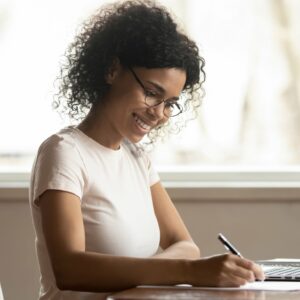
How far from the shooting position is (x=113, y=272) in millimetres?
1796

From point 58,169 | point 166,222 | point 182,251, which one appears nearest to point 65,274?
point 58,169

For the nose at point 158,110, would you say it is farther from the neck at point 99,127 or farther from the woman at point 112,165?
the neck at point 99,127

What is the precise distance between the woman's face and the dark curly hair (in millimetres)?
20

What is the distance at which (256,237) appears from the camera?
319 centimetres

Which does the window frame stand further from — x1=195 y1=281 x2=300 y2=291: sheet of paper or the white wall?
x1=195 y1=281 x2=300 y2=291: sheet of paper

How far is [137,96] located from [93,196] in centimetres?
27

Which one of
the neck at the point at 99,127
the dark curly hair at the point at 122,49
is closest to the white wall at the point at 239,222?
the dark curly hair at the point at 122,49

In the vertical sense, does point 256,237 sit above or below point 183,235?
below

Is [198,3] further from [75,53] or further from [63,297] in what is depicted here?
[63,297]

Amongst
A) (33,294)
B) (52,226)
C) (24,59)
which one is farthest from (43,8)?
(52,226)

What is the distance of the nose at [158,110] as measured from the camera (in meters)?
2.10

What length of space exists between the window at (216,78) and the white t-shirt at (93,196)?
122 centimetres

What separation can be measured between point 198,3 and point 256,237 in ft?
3.10

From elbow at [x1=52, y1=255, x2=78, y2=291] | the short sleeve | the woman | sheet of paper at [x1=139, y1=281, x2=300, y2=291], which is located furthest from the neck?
sheet of paper at [x1=139, y1=281, x2=300, y2=291]
